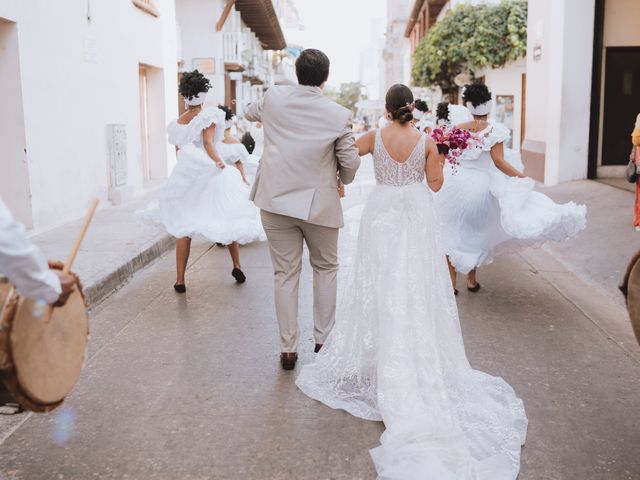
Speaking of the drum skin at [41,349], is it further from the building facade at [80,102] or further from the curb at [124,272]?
the building facade at [80,102]

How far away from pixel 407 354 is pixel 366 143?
1327 millimetres

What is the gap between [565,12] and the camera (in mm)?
14906

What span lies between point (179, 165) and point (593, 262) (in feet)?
15.1

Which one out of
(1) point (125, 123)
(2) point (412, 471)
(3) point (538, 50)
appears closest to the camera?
(2) point (412, 471)

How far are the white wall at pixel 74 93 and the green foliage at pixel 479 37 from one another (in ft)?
37.7

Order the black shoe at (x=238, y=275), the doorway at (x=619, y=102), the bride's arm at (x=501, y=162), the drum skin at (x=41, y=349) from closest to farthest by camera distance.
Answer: the drum skin at (x=41, y=349), the bride's arm at (x=501, y=162), the black shoe at (x=238, y=275), the doorway at (x=619, y=102)

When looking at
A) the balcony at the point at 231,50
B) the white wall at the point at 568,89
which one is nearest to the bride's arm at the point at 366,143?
the white wall at the point at 568,89

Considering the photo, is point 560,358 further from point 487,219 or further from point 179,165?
point 179,165

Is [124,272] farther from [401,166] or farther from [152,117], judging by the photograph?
[152,117]

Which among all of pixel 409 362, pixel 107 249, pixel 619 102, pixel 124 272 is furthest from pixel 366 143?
pixel 619 102

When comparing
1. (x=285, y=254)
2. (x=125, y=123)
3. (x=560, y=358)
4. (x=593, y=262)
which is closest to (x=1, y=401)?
(x=285, y=254)

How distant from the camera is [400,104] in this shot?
446 centimetres

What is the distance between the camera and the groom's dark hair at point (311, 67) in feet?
15.5

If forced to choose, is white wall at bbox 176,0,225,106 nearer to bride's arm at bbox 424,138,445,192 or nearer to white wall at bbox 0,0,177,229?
white wall at bbox 0,0,177,229
